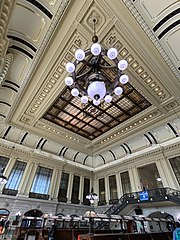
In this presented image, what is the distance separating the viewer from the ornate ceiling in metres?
4.77

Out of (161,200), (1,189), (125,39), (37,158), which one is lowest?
(161,200)

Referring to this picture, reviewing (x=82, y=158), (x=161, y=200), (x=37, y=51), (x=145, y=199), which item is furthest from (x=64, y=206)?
(x=37, y=51)

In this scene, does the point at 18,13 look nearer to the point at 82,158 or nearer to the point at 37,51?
the point at 37,51

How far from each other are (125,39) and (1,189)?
37.5ft

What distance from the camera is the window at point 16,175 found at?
398 inches

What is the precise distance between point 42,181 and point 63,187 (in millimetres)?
2080

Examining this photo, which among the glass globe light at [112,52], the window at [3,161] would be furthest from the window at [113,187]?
the glass globe light at [112,52]

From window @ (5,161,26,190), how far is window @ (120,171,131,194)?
831 cm

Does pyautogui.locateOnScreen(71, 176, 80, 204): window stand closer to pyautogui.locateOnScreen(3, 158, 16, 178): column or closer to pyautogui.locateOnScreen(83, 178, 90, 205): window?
pyautogui.locateOnScreen(83, 178, 90, 205): window

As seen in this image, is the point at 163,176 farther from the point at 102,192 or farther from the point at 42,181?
the point at 42,181

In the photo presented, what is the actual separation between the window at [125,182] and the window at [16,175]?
8.31 metres

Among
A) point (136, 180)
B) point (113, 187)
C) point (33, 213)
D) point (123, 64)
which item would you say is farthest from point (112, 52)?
point (113, 187)

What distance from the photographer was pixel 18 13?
4.68m

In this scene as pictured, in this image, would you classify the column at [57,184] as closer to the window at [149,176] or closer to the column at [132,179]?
the column at [132,179]
